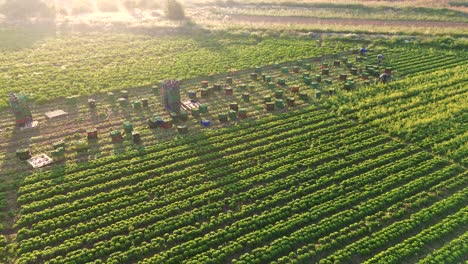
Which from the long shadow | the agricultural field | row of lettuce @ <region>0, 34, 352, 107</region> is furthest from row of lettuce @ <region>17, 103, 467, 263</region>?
row of lettuce @ <region>0, 34, 352, 107</region>

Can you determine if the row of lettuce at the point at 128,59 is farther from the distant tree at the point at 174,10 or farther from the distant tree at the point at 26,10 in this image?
A: the distant tree at the point at 26,10

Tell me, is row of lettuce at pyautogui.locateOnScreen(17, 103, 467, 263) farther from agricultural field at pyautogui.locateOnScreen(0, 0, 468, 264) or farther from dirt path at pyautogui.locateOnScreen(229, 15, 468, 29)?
dirt path at pyautogui.locateOnScreen(229, 15, 468, 29)

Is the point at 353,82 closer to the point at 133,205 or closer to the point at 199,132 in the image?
the point at 199,132

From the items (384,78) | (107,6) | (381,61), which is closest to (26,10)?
(107,6)

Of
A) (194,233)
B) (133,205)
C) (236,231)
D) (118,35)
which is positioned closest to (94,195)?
(133,205)

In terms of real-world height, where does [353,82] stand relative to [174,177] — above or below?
above

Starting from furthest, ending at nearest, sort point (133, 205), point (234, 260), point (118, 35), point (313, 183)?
point (118, 35) → point (313, 183) → point (133, 205) → point (234, 260)
